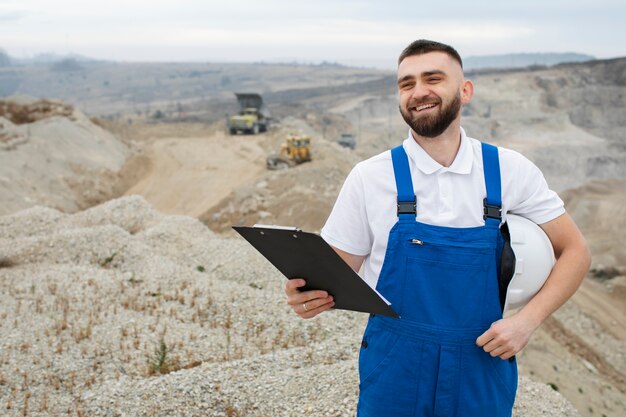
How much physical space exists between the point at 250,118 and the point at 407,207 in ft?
110

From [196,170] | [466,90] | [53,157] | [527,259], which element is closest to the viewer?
[527,259]

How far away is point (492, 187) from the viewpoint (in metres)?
3.05

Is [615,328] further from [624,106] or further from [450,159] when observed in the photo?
[624,106]

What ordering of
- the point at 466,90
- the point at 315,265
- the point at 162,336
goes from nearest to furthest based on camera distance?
the point at 315,265, the point at 466,90, the point at 162,336

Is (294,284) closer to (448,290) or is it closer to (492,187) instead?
(448,290)

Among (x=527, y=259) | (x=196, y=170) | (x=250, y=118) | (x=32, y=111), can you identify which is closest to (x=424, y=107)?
(x=527, y=259)

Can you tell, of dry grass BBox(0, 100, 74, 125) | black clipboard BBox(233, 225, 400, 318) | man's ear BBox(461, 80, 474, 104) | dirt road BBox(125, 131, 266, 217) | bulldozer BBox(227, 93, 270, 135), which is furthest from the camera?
bulldozer BBox(227, 93, 270, 135)

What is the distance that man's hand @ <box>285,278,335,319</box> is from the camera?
10.00 ft

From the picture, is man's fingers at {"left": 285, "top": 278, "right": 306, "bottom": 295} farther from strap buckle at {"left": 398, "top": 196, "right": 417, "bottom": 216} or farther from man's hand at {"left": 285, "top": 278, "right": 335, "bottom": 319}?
strap buckle at {"left": 398, "top": 196, "right": 417, "bottom": 216}

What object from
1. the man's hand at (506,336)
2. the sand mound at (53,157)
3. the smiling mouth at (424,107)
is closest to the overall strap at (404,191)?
the smiling mouth at (424,107)

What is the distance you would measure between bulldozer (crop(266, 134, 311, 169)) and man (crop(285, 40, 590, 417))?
23085 millimetres

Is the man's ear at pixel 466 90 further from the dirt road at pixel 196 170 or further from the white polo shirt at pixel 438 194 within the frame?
the dirt road at pixel 196 170

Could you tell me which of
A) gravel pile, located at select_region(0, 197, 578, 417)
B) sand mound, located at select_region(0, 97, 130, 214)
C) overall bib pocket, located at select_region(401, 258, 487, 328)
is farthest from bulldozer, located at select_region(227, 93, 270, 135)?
overall bib pocket, located at select_region(401, 258, 487, 328)

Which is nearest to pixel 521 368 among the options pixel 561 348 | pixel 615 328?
pixel 561 348
